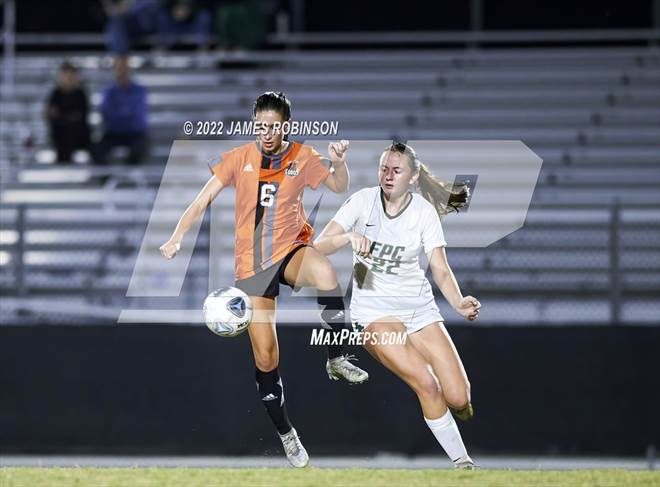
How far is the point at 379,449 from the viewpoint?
11125 millimetres

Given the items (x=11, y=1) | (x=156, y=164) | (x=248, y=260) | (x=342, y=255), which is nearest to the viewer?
(x=248, y=260)

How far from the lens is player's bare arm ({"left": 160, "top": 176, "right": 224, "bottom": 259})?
638 centimetres

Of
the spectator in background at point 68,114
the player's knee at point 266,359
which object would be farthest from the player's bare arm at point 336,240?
the spectator in background at point 68,114

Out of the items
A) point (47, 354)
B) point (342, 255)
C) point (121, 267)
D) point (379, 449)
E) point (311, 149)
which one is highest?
point (311, 149)

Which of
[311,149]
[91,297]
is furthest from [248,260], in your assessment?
[91,297]

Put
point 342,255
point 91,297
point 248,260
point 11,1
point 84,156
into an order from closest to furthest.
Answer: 1. point 248,260
2. point 342,255
3. point 91,297
4. point 84,156
5. point 11,1

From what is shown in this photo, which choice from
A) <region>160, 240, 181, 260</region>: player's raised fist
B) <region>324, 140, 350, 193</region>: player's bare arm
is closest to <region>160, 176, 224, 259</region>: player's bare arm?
<region>160, 240, 181, 260</region>: player's raised fist

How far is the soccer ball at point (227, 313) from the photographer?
633 cm

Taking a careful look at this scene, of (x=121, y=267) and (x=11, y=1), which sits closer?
(x=121, y=267)

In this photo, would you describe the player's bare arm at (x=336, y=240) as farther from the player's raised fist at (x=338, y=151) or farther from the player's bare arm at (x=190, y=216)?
the player's bare arm at (x=190, y=216)

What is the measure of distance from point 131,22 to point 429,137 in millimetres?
4236

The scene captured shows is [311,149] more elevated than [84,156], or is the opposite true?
[311,149]

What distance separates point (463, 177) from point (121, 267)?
454cm

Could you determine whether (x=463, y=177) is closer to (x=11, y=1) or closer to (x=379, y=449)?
(x=379, y=449)
